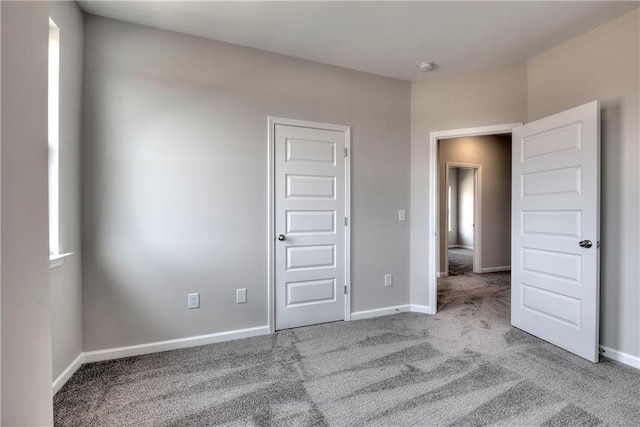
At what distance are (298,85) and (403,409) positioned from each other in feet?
9.04

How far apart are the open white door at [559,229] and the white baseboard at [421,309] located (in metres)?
0.78

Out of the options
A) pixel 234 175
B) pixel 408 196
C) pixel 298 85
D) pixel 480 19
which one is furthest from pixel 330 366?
pixel 480 19

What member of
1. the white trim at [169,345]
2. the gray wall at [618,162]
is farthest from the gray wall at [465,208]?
the white trim at [169,345]

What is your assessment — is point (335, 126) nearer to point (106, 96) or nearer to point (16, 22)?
point (106, 96)

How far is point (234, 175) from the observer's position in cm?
264

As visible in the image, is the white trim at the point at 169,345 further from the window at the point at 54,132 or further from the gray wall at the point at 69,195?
the window at the point at 54,132

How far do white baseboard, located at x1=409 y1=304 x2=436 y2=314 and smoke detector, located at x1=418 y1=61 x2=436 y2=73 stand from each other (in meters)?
2.54

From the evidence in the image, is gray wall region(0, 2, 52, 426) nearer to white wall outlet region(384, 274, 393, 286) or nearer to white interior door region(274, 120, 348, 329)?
white interior door region(274, 120, 348, 329)

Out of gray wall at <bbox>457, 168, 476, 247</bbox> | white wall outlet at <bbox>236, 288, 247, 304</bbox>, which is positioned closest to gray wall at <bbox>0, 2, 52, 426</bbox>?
white wall outlet at <bbox>236, 288, 247, 304</bbox>

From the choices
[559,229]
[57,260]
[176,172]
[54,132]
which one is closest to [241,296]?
[176,172]

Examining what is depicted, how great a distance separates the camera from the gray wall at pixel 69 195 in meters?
1.91

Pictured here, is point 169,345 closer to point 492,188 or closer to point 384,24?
point 384,24

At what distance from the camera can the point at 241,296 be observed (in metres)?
2.68

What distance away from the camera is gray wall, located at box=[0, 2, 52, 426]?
0.72 m
